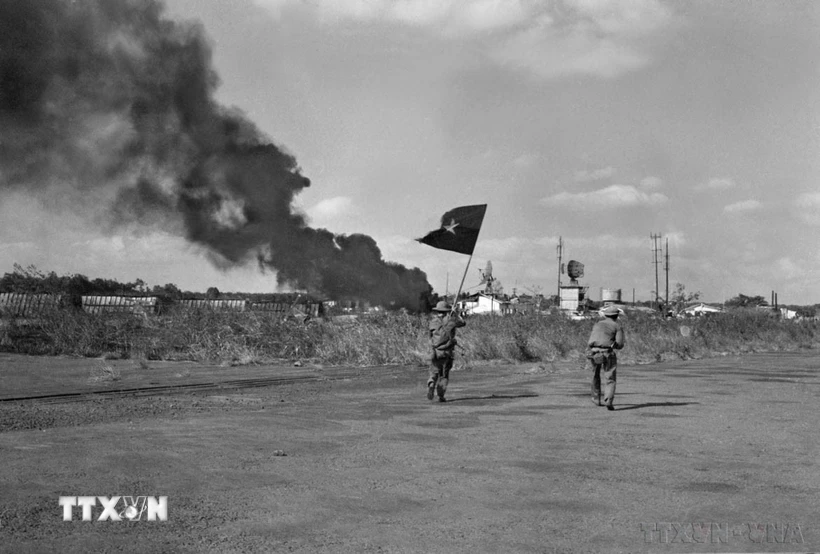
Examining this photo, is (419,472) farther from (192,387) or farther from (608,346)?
(192,387)

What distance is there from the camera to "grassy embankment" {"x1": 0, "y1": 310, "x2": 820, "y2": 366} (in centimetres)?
2975

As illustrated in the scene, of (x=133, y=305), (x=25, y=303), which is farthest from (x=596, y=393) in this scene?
(x=25, y=303)

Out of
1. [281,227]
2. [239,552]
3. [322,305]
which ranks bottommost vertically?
[239,552]

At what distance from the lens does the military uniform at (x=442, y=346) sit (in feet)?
52.3

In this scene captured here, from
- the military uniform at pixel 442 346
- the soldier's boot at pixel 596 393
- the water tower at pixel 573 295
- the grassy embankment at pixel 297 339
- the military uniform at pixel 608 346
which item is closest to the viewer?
the military uniform at pixel 608 346

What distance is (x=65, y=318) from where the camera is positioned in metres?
34.3

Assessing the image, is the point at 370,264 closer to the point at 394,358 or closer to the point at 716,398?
the point at 394,358

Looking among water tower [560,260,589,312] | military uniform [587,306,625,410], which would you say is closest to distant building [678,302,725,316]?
water tower [560,260,589,312]

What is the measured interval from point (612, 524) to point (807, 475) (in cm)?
341

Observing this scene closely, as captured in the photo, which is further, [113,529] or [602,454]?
[602,454]

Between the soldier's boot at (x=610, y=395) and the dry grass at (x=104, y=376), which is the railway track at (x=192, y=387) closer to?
the dry grass at (x=104, y=376)

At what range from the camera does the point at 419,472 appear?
934 centimetres

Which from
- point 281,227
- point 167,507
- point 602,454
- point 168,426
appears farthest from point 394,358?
point 167,507

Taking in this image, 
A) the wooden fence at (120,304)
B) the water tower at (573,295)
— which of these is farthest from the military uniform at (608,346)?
the water tower at (573,295)
